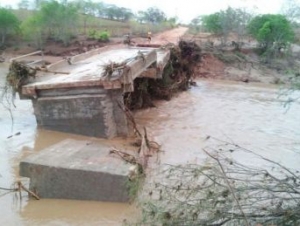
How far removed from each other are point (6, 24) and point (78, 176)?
30151 millimetres

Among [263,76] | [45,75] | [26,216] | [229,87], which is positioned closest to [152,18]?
[263,76]

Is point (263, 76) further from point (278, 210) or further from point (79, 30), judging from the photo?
point (278, 210)

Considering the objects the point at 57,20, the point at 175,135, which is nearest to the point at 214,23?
the point at 57,20

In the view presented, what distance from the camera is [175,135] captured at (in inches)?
440

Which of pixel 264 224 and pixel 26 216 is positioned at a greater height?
pixel 264 224

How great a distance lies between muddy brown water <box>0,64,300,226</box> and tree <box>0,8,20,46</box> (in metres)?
21.2

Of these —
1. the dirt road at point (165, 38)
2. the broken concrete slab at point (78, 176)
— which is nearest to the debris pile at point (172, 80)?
the dirt road at point (165, 38)

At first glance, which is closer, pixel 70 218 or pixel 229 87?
pixel 70 218

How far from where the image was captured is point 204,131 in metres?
11.7

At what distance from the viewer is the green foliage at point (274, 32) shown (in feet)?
88.3

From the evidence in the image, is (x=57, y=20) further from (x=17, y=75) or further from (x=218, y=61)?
(x=17, y=75)

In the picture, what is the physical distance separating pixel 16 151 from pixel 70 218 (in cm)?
389

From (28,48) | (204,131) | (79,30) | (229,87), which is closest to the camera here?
(204,131)

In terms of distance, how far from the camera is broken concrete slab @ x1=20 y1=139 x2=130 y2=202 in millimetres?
6598
